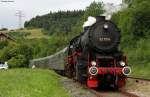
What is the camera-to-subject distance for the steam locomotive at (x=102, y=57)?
21480 millimetres

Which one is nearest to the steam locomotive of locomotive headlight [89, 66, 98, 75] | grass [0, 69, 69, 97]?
locomotive headlight [89, 66, 98, 75]

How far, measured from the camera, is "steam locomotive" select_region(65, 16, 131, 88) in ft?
70.5

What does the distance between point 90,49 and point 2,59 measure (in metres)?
71.2

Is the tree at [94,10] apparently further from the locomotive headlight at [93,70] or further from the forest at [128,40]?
the locomotive headlight at [93,70]

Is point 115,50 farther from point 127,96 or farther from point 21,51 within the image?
point 21,51

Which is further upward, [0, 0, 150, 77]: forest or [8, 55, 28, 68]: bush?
[0, 0, 150, 77]: forest

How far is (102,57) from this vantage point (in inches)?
857

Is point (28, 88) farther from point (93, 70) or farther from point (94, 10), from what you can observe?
point (94, 10)

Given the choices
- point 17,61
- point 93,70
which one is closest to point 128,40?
point 93,70

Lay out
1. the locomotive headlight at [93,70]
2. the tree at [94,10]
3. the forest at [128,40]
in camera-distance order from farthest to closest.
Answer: the tree at [94,10]
the forest at [128,40]
the locomotive headlight at [93,70]

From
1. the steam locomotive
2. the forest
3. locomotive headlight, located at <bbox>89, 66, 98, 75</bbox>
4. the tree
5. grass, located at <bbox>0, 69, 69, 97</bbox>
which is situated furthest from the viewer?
the tree

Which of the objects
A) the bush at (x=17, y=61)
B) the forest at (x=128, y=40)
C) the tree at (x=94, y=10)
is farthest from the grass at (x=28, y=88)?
the tree at (x=94, y=10)

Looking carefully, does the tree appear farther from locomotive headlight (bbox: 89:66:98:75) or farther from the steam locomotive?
locomotive headlight (bbox: 89:66:98:75)

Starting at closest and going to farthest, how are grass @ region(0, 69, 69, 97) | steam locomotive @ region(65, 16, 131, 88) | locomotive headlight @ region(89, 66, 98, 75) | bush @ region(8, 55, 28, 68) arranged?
grass @ region(0, 69, 69, 97) < locomotive headlight @ region(89, 66, 98, 75) < steam locomotive @ region(65, 16, 131, 88) < bush @ region(8, 55, 28, 68)
